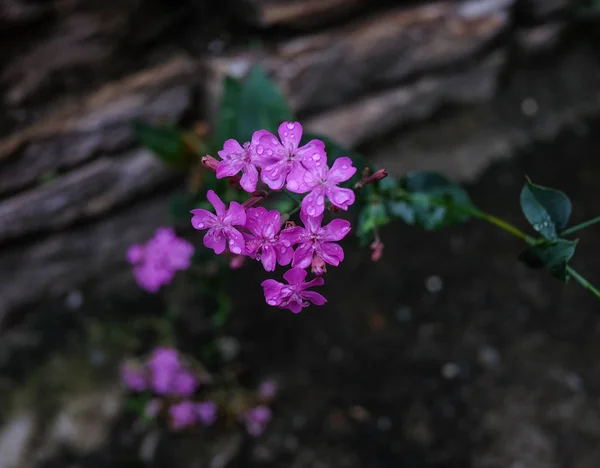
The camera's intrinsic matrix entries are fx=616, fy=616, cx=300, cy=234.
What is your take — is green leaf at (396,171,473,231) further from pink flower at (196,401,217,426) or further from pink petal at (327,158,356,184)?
pink flower at (196,401,217,426)

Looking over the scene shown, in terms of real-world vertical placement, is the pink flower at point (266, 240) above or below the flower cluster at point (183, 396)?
above

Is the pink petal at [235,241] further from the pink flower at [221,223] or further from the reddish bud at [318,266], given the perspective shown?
the reddish bud at [318,266]

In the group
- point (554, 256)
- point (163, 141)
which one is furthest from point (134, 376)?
point (554, 256)

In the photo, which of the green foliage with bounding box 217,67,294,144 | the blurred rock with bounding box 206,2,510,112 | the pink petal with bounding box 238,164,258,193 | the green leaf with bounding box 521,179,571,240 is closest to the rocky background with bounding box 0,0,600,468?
the blurred rock with bounding box 206,2,510,112

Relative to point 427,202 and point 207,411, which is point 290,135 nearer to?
point 427,202

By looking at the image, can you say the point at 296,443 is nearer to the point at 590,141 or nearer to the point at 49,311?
the point at 49,311

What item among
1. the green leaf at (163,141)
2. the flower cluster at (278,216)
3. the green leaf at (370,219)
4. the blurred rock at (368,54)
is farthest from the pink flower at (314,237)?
the blurred rock at (368,54)

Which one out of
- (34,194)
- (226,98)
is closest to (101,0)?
(226,98)
